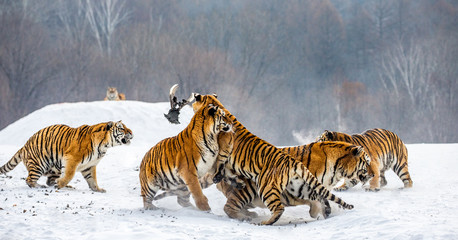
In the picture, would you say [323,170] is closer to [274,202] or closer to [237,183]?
[274,202]

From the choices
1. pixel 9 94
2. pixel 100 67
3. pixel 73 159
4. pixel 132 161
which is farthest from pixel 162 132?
pixel 100 67

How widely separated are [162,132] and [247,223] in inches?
464

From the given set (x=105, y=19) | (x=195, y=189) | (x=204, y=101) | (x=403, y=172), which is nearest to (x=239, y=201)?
(x=195, y=189)

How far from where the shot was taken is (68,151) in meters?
7.68

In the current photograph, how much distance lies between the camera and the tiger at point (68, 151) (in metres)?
7.64

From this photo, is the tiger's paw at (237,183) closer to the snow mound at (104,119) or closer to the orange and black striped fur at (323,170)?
the orange and black striped fur at (323,170)

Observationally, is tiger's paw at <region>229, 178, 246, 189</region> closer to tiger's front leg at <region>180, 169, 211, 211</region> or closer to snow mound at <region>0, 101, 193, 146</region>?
tiger's front leg at <region>180, 169, 211, 211</region>

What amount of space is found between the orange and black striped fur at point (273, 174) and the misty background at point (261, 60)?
25.7m

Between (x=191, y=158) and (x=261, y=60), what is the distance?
34.4 metres

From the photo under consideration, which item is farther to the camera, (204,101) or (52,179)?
(52,179)

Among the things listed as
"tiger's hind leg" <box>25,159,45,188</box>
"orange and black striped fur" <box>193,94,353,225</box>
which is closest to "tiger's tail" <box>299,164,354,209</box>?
"orange and black striped fur" <box>193,94,353,225</box>

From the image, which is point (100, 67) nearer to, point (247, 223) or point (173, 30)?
point (173, 30)

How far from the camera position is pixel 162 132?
1748 cm

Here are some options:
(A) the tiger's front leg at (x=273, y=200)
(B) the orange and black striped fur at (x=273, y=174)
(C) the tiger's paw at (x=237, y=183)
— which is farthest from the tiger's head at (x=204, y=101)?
(A) the tiger's front leg at (x=273, y=200)
